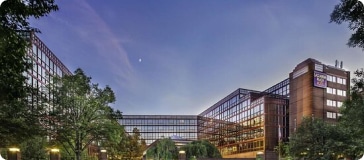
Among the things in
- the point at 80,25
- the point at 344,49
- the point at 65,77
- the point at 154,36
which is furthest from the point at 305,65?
the point at 65,77

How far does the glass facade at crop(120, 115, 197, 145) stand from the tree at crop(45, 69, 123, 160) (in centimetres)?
51

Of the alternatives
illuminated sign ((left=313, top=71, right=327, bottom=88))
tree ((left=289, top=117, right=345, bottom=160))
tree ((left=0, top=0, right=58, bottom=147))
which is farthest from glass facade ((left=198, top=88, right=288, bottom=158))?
tree ((left=0, top=0, right=58, bottom=147))

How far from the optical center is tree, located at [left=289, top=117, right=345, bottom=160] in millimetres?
4176

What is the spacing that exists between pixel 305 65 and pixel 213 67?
3.50 feet

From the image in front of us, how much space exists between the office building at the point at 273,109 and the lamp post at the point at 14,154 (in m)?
1.23

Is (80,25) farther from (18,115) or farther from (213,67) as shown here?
(213,67)

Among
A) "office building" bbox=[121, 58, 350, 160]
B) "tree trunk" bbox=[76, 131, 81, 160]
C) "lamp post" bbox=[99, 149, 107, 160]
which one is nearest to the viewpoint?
"office building" bbox=[121, 58, 350, 160]

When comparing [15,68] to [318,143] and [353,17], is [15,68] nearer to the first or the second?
[353,17]

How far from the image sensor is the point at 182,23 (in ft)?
11.8

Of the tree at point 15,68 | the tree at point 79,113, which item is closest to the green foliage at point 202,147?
the tree at point 79,113

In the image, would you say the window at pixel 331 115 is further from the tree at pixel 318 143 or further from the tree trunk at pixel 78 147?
the tree trunk at pixel 78 147

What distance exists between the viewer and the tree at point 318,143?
4176 millimetres

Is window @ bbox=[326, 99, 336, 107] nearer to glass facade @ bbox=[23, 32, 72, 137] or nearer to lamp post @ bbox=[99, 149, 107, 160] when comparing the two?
glass facade @ bbox=[23, 32, 72, 137]

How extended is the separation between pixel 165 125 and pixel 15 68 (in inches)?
68.2
